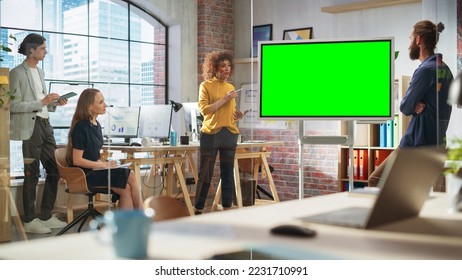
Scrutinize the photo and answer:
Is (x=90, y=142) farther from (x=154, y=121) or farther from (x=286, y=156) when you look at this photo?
(x=286, y=156)

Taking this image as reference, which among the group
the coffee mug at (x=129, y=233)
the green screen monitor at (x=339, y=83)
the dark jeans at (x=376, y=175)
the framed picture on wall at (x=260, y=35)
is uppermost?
the framed picture on wall at (x=260, y=35)

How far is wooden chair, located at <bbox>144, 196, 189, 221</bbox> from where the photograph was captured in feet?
8.23

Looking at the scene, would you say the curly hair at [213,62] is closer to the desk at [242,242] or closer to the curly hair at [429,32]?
the curly hair at [429,32]

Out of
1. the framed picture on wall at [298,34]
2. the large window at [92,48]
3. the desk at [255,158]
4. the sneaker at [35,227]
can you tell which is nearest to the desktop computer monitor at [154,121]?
the large window at [92,48]

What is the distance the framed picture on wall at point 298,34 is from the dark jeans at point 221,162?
2.44ft

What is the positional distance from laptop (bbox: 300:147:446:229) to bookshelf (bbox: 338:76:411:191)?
212cm

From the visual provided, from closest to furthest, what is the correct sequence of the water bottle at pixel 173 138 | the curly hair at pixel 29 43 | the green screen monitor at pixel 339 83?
1. the curly hair at pixel 29 43
2. the water bottle at pixel 173 138
3. the green screen monitor at pixel 339 83

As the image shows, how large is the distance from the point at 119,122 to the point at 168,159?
0.41 meters

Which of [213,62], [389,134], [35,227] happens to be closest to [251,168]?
[213,62]

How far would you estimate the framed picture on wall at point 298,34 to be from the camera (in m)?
4.41

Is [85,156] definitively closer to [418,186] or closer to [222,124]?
[222,124]

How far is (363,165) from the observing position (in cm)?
464

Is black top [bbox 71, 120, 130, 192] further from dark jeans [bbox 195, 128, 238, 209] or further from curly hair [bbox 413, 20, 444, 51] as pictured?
curly hair [bbox 413, 20, 444, 51]
